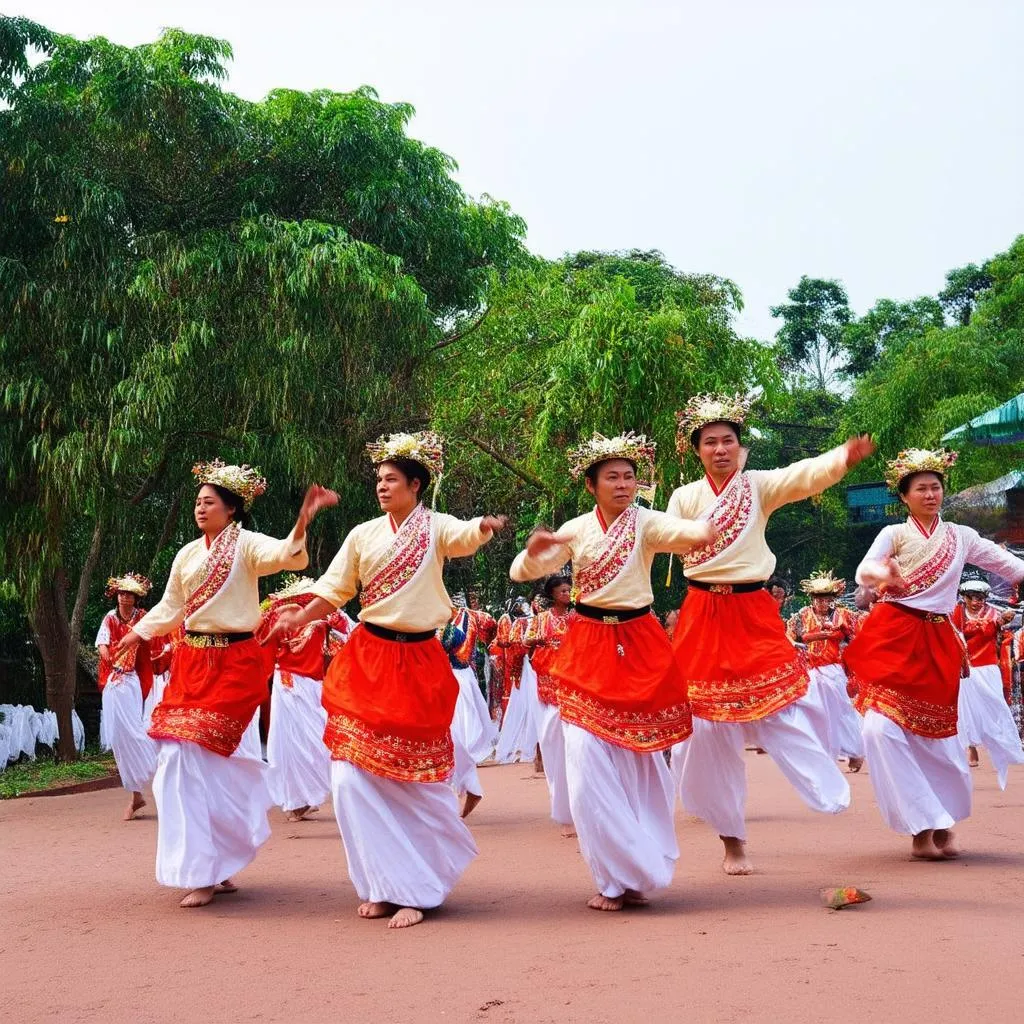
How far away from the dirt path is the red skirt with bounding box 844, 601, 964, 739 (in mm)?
745

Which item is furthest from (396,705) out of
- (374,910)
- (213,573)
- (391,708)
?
(213,573)

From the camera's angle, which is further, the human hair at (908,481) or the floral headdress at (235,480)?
the human hair at (908,481)

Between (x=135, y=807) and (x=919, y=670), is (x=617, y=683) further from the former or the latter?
(x=135, y=807)

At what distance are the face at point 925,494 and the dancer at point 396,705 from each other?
257 centimetres

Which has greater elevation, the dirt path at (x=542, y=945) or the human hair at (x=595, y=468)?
the human hair at (x=595, y=468)

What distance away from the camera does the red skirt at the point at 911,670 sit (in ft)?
23.6

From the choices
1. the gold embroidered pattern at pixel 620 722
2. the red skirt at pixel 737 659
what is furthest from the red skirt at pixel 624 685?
the red skirt at pixel 737 659

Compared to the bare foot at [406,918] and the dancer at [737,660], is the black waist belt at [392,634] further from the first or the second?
the dancer at [737,660]

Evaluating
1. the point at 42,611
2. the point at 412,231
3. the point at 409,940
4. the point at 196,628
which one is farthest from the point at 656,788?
the point at 412,231

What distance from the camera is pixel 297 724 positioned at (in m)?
10.6

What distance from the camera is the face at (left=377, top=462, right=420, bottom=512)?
6473mm

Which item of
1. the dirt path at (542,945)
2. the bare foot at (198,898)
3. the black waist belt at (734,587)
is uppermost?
the black waist belt at (734,587)

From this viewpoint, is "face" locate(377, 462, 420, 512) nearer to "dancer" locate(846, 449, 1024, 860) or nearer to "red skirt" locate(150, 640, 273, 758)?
"red skirt" locate(150, 640, 273, 758)

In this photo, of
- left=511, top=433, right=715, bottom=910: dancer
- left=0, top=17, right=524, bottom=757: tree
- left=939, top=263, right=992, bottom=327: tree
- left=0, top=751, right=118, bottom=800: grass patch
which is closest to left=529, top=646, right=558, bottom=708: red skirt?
left=511, top=433, right=715, bottom=910: dancer
